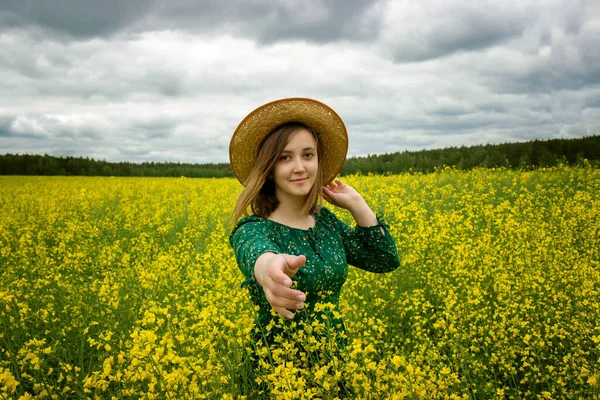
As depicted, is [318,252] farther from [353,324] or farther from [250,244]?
[353,324]

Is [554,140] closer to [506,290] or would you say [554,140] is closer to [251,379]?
[506,290]

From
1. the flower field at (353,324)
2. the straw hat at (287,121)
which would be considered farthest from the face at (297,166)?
the flower field at (353,324)

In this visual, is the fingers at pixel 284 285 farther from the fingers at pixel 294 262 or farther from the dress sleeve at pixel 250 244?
the dress sleeve at pixel 250 244

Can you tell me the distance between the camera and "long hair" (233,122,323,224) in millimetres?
2094

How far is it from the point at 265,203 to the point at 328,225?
37cm

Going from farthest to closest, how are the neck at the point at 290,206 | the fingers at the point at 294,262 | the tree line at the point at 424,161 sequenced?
1. the tree line at the point at 424,161
2. the neck at the point at 290,206
3. the fingers at the point at 294,262

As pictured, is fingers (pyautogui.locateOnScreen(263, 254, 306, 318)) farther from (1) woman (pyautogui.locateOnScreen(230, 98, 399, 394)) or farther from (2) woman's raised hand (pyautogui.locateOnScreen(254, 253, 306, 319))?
(1) woman (pyautogui.locateOnScreen(230, 98, 399, 394))

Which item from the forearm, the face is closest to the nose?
the face

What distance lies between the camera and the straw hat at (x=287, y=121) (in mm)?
2162

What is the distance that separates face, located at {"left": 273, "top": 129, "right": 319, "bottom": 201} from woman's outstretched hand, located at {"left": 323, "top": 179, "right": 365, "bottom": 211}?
17cm

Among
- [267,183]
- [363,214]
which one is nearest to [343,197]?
[363,214]

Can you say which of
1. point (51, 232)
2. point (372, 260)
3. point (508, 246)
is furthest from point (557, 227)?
point (51, 232)

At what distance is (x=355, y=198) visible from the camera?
7.32 feet

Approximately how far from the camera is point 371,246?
7.55 ft
